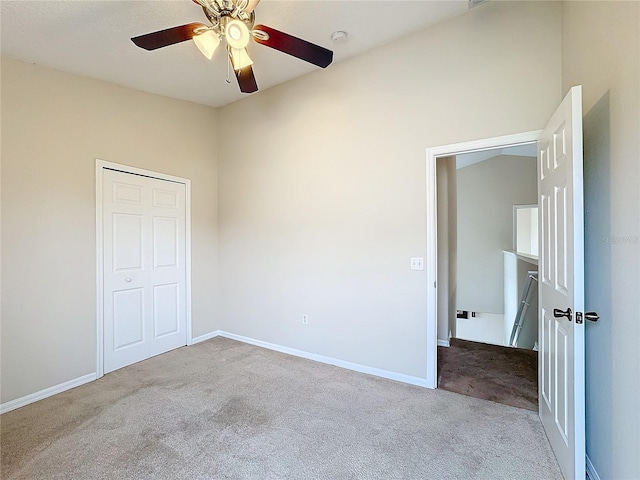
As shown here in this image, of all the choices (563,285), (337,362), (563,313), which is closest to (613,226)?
(563,285)

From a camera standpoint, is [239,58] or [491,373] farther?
[491,373]

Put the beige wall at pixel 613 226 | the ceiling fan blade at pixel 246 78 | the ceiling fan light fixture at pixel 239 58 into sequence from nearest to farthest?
1. the beige wall at pixel 613 226
2. the ceiling fan light fixture at pixel 239 58
3. the ceiling fan blade at pixel 246 78

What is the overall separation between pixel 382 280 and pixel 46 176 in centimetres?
309

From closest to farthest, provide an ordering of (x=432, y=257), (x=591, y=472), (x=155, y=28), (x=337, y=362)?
(x=591, y=472) < (x=155, y=28) < (x=432, y=257) < (x=337, y=362)

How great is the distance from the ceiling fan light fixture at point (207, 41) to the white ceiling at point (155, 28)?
56 centimetres

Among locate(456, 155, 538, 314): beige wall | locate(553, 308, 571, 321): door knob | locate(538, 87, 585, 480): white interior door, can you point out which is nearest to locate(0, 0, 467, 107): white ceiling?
locate(538, 87, 585, 480): white interior door

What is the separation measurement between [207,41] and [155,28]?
93 centimetres

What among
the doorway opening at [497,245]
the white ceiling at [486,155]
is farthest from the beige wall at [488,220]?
the white ceiling at [486,155]

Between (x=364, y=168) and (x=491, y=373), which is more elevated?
(x=364, y=168)

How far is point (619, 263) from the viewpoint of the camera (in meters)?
1.44

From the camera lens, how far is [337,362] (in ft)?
10.4

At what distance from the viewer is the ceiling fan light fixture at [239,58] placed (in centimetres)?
187

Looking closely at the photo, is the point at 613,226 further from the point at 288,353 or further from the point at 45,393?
the point at 45,393

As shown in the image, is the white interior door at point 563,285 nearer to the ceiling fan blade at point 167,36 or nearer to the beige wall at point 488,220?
the ceiling fan blade at point 167,36
